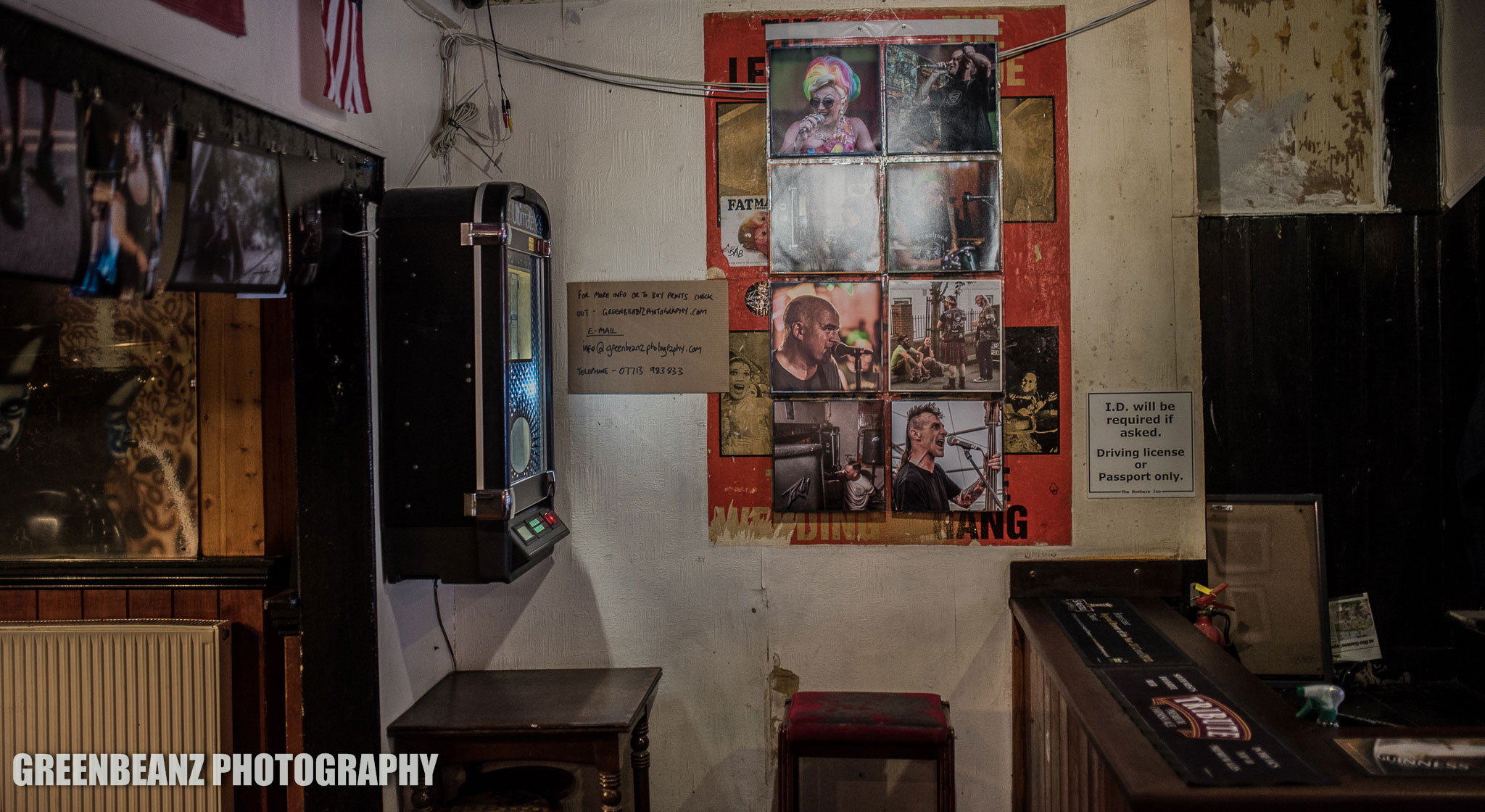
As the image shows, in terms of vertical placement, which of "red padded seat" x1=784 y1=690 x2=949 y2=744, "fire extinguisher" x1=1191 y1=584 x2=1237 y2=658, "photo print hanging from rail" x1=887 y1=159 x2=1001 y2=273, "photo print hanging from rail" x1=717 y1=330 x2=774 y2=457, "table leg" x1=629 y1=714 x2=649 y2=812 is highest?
"photo print hanging from rail" x1=887 y1=159 x2=1001 y2=273

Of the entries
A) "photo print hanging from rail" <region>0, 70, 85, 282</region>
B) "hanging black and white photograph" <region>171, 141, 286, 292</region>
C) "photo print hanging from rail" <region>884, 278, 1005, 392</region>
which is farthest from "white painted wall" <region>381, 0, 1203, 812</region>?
Result: "photo print hanging from rail" <region>0, 70, 85, 282</region>

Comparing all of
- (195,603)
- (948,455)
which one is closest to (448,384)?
(195,603)

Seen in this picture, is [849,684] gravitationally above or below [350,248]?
below

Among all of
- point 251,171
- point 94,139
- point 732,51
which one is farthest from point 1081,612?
point 94,139

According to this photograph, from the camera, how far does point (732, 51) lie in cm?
282

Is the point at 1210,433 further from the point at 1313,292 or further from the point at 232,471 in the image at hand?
the point at 232,471

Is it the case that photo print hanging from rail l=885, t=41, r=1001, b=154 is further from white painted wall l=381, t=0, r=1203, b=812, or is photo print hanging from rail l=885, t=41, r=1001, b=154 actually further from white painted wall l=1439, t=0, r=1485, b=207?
white painted wall l=1439, t=0, r=1485, b=207

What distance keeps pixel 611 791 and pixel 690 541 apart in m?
0.83

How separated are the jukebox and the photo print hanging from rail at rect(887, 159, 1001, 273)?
1235 millimetres

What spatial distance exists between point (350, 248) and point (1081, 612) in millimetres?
2393

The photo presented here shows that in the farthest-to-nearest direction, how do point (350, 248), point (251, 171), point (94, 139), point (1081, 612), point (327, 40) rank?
point (1081, 612), point (350, 248), point (327, 40), point (251, 171), point (94, 139)

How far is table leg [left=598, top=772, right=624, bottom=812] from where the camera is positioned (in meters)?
2.35

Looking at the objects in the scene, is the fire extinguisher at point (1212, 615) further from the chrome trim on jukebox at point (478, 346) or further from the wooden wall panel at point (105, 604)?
the wooden wall panel at point (105, 604)

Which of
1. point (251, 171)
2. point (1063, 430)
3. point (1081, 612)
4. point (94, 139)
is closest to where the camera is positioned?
point (94, 139)
